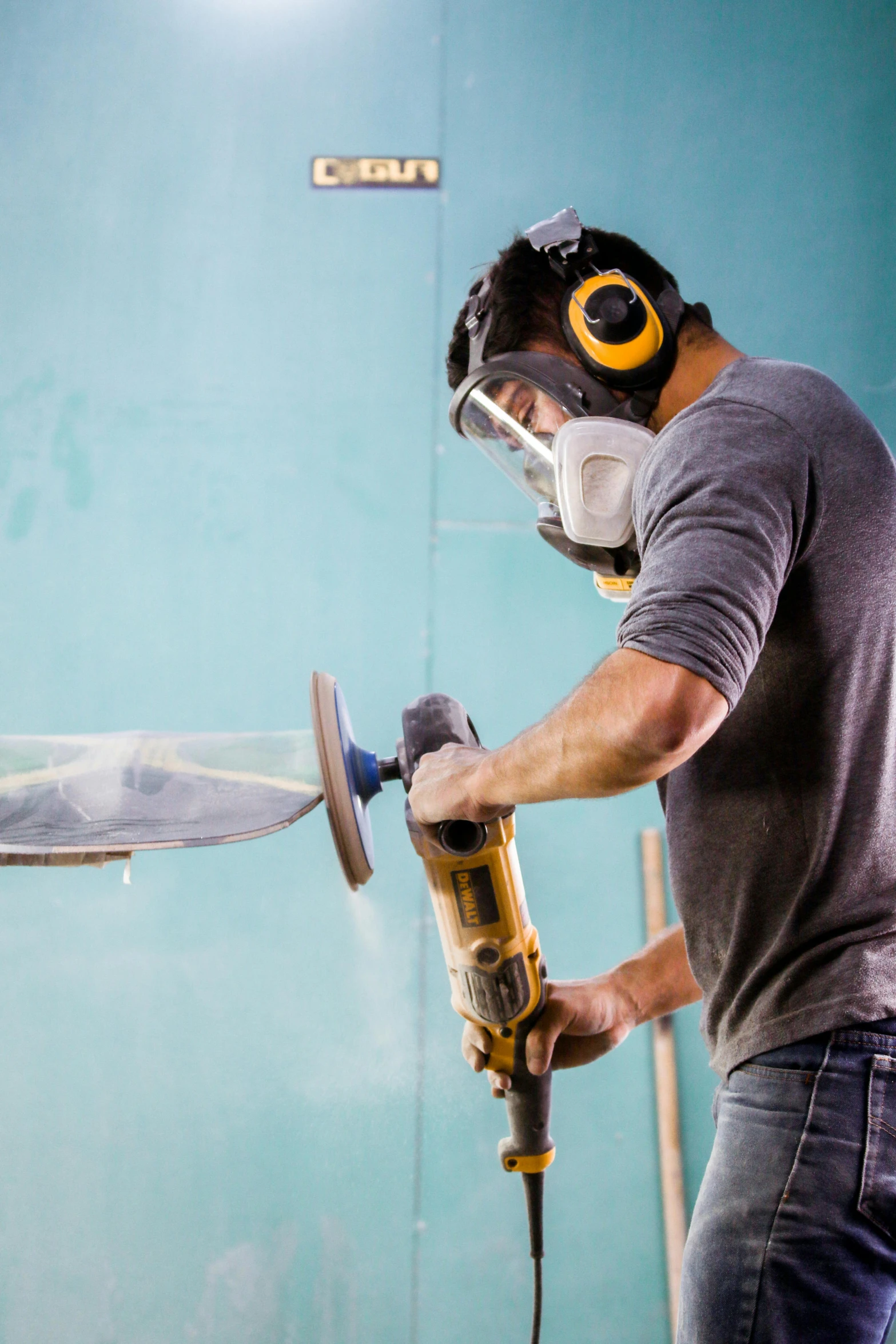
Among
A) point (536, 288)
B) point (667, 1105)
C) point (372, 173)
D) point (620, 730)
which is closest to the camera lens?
point (620, 730)

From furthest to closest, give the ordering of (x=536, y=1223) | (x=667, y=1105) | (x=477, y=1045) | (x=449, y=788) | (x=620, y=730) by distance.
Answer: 1. (x=667, y=1105)
2. (x=536, y=1223)
3. (x=477, y=1045)
4. (x=449, y=788)
5. (x=620, y=730)

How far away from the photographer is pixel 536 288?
123 cm

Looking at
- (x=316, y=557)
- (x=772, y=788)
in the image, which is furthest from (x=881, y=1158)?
(x=316, y=557)

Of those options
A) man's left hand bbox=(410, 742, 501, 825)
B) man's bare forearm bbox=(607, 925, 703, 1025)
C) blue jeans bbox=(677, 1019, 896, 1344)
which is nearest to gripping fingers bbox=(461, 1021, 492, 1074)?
man's bare forearm bbox=(607, 925, 703, 1025)

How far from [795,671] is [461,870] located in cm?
53

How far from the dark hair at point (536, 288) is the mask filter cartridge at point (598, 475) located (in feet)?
0.54

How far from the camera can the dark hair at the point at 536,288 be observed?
122cm

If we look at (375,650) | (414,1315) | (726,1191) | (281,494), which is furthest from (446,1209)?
(281,494)

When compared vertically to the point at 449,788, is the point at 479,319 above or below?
above

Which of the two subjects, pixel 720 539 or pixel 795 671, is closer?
pixel 720 539

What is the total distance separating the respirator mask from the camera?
1.11 metres

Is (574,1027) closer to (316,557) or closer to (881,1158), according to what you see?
(881,1158)

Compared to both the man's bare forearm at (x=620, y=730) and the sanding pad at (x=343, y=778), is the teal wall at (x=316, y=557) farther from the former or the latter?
the man's bare forearm at (x=620, y=730)

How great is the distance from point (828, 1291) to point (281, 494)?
1.92 m
